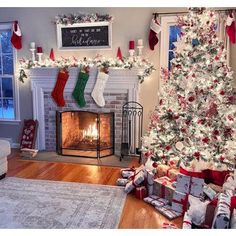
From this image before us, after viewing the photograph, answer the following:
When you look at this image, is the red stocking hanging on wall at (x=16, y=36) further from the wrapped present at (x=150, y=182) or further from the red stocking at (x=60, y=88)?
the wrapped present at (x=150, y=182)

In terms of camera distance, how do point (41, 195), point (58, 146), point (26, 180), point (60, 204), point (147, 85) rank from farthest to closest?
point (58, 146)
point (147, 85)
point (26, 180)
point (41, 195)
point (60, 204)

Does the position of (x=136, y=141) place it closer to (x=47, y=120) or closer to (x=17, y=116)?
(x=47, y=120)

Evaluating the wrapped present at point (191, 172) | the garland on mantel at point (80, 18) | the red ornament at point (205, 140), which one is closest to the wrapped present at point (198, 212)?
the wrapped present at point (191, 172)

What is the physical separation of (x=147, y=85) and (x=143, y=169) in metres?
1.59

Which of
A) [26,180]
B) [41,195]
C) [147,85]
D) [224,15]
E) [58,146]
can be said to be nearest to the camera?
[41,195]

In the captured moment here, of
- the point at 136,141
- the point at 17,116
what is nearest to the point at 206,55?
the point at 136,141

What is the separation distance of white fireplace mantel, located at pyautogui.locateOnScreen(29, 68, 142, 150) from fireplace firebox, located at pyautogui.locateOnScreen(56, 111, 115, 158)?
13.5 inches

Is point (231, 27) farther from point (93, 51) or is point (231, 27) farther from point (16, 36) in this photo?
point (16, 36)

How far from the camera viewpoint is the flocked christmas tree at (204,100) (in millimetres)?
3078

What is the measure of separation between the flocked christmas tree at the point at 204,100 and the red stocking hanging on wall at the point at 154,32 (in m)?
0.84

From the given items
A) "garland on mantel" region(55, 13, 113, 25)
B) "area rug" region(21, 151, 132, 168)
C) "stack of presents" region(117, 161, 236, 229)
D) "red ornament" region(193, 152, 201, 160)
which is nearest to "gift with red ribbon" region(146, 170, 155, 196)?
"stack of presents" region(117, 161, 236, 229)

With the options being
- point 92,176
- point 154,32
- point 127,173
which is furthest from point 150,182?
point 154,32

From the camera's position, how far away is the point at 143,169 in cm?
319

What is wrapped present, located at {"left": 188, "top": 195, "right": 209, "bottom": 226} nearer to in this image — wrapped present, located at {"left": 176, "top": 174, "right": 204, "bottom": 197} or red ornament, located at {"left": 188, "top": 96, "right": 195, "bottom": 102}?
wrapped present, located at {"left": 176, "top": 174, "right": 204, "bottom": 197}
